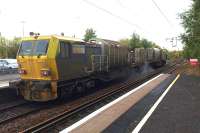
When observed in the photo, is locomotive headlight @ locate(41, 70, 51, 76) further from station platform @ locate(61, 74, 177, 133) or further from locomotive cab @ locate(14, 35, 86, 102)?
station platform @ locate(61, 74, 177, 133)

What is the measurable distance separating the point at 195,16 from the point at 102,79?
23235 millimetres

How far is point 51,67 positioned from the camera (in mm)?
15844

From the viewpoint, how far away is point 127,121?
11227mm

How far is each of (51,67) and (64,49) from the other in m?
1.31

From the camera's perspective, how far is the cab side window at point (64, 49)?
53.8 ft

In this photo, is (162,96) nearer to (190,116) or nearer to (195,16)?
(190,116)

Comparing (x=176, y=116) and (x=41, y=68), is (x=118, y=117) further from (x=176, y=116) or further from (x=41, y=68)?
(x=41, y=68)

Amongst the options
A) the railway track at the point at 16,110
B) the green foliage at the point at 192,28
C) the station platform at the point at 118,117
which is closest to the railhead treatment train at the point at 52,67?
the railway track at the point at 16,110

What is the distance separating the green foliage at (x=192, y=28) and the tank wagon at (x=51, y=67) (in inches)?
941

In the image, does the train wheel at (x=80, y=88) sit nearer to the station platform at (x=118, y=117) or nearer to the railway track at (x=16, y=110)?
the railway track at (x=16, y=110)

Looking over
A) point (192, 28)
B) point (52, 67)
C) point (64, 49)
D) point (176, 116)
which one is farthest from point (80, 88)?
point (192, 28)

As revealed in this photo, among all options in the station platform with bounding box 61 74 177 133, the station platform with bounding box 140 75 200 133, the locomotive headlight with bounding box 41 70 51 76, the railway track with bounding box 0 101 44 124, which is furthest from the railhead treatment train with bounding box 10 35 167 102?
the station platform with bounding box 140 75 200 133

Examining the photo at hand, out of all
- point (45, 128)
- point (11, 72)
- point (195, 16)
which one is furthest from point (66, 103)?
point (195, 16)

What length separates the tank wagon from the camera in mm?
15797
